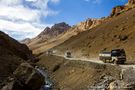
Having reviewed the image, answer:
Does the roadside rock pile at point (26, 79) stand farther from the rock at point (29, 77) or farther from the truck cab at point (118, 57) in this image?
the truck cab at point (118, 57)

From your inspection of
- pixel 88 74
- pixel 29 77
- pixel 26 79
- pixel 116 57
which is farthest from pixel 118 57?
pixel 26 79

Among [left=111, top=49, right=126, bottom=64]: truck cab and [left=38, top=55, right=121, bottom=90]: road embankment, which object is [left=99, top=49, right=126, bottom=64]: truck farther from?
[left=38, top=55, right=121, bottom=90]: road embankment

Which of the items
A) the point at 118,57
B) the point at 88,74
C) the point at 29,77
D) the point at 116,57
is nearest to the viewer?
the point at 29,77

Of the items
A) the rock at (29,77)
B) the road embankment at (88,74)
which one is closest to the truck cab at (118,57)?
the road embankment at (88,74)

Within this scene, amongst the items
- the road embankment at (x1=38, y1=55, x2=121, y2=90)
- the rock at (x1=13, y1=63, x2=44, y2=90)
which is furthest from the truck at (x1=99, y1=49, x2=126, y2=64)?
the rock at (x1=13, y1=63, x2=44, y2=90)

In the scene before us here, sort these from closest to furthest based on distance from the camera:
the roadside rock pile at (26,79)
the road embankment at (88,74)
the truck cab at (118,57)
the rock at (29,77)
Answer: the road embankment at (88,74), the roadside rock pile at (26,79), the rock at (29,77), the truck cab at (118,57)

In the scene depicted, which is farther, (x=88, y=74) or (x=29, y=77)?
(x=88, y=74)

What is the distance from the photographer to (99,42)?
126 meters

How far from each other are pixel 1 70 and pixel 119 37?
55.4 metres

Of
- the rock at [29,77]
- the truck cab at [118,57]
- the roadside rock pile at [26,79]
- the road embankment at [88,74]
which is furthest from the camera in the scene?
the truck cab at [118,57]

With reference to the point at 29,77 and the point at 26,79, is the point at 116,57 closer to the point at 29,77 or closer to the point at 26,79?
the point at 29,77

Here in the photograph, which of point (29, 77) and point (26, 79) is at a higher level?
point (29, 77)

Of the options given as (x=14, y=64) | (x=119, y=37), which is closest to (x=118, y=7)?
(x=119, y=37)

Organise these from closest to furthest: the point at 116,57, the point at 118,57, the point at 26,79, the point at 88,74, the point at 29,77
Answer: the point at 29,77
the point at 26,79
the point at 88,74
the point at 118,57
the point at 116,57
